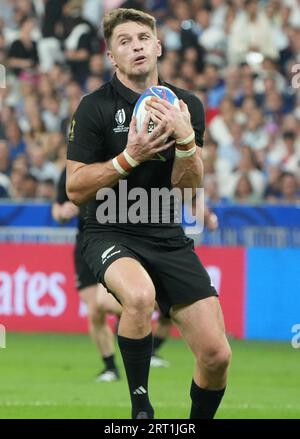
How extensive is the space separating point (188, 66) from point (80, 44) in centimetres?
200

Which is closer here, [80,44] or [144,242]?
[144,242]

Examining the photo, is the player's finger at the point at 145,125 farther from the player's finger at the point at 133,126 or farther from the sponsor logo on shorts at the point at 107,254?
the sponsor logo on shorts at the point at 107,254

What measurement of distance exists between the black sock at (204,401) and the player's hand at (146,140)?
5.08ft

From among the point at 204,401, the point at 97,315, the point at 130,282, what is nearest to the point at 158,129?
the point at 130,282

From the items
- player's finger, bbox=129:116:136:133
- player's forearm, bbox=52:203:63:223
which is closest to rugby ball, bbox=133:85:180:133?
player's finger, bbox=129:116:136:133

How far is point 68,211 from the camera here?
39.1 feet

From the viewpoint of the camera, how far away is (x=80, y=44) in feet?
65.7

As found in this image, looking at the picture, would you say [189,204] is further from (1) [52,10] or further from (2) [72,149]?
(1) [52,10]

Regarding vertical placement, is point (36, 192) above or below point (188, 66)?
below

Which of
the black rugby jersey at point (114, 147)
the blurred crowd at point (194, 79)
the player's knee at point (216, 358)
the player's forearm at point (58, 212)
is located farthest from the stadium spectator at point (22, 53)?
the player's knee at point (216, 358)

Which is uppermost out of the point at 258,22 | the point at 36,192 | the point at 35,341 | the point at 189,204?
the point at 258,22

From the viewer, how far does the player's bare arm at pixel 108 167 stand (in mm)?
7383

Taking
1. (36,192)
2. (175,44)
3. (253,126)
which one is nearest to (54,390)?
(36,192)

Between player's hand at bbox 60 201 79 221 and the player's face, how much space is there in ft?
13.6
